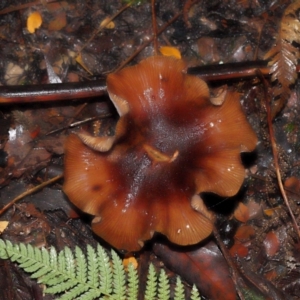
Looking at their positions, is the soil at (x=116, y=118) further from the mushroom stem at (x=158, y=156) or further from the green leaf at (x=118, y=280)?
the mushroom stem at (x=158, y=156)

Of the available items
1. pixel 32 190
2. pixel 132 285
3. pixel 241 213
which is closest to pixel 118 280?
pixel 132 285

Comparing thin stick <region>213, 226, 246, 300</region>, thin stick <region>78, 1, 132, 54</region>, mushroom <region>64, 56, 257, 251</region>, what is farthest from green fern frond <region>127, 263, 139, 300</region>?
thin stick <region>78, 1, 132, 54</region>

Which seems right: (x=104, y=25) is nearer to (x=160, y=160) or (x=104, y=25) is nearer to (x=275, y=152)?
(x=160, y=160)

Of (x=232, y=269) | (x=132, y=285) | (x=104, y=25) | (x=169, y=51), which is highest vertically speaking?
(x=104, y=25)

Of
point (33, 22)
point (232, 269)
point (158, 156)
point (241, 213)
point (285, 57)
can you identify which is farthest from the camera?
point (33, 22)

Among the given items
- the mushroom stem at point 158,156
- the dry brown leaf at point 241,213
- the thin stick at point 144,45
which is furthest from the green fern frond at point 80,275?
the thin stick at point 144,45

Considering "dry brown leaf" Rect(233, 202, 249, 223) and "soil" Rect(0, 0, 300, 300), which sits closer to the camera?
"soil" Rect(0, 0, 300, 300)

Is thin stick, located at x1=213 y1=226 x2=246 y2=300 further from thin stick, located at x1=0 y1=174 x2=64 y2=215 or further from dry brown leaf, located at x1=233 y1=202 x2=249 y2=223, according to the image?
thin stick, located at x1=0 y1=174 x2=64 y2=215

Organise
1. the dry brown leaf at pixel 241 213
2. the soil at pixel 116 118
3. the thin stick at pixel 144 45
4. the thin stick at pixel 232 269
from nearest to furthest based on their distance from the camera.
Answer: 1. the thin stick at pixel 232 269
2. the soil at pixel 116 118
3. the dry brown leaf at pixel 241 213
4. the thin stick at pixel 144 45

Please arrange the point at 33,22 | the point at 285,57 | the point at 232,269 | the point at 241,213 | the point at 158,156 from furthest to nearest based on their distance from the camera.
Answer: the point at 33,22 < the point at 241,213 < the point at 285,57 < the point at 232,269 < the point at 158,156

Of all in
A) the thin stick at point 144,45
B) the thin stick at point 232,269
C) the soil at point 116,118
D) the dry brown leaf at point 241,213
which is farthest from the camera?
the thin stick at point 144,45
